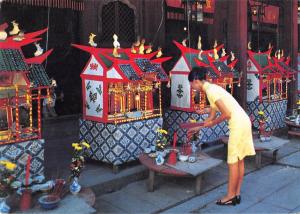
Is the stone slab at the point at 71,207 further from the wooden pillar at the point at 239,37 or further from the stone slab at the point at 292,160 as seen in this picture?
the wooden pillar at the point at 239,37

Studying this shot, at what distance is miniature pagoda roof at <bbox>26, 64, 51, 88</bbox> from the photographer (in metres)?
5.16

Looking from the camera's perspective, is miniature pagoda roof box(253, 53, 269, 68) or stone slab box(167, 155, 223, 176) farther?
miniature pagoda roof box(253, 53, 269, 68)

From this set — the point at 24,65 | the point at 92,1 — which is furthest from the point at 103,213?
the point at 92,1

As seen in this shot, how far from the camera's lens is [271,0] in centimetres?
1272

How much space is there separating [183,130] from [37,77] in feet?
12.0

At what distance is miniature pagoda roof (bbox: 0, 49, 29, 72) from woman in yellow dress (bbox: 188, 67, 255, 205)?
2109 millimetres

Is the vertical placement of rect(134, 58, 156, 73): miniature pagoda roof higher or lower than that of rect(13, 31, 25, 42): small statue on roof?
lower

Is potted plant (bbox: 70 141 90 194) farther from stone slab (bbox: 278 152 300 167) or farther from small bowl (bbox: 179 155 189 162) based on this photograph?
stone slab (bbox: 278 152 300 167)

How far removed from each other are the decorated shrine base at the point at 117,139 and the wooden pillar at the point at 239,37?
3265mm

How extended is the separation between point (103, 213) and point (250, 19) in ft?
27.4

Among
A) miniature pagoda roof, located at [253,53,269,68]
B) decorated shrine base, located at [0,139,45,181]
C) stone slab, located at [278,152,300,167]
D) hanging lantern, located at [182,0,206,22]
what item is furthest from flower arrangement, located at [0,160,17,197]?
miniature pagoda roof, located at [253,53,269,68]

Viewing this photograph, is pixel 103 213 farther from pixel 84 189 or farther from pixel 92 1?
pixel 92 1

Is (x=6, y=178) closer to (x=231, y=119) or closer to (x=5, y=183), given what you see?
(x=5, y=183)

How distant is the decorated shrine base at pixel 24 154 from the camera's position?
5.04 m
